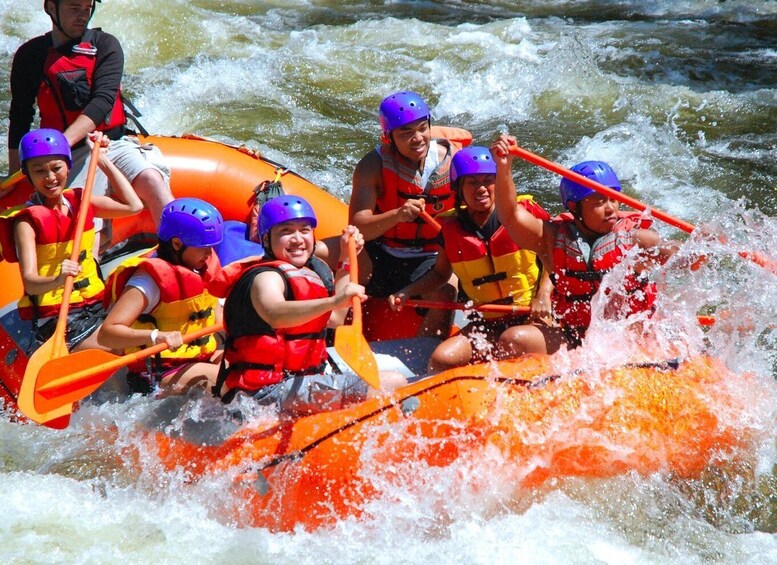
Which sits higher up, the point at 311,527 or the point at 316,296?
the point at 316,296

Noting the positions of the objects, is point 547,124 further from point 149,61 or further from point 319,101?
point 149,61

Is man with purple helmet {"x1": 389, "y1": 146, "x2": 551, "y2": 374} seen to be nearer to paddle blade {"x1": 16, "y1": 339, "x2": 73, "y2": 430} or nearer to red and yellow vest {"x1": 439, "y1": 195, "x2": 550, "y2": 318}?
red and yellow vest {"x1": 439, "y1": 195, "x2": 550, "y2": 318}

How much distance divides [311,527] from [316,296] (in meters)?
0.89

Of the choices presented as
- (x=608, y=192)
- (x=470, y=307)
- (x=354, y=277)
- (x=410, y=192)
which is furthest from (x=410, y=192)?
(x=354, y=277)

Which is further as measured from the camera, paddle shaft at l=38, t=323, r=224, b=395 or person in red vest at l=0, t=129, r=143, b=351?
person in red vest at l=0, t=129, r=143, b=351

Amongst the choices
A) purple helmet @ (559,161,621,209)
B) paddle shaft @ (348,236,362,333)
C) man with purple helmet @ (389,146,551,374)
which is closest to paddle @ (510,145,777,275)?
purple helmet @ (559,161,621,209)

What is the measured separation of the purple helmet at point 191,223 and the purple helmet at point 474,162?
1.07 metres

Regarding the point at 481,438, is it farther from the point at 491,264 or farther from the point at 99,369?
the point at 99,369

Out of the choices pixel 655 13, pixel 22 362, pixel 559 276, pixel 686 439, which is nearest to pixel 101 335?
pixel 22 362

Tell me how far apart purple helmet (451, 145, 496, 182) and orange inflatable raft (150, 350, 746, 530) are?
876 millimetres

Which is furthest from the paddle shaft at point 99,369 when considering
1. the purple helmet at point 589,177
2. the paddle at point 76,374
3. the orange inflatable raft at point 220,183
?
the purple helmet at point 589,177

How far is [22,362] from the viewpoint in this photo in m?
4.76

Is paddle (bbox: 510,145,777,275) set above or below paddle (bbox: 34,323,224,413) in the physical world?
above

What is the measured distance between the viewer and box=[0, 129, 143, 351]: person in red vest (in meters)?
4.63
